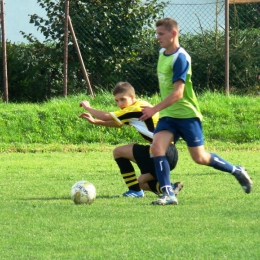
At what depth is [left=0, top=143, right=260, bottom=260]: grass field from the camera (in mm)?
5176

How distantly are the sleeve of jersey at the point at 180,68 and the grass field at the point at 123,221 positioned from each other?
3.94 feet

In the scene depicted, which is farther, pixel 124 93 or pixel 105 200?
pixel 124 93

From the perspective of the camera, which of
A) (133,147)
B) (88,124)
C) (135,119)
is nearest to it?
(135,119)

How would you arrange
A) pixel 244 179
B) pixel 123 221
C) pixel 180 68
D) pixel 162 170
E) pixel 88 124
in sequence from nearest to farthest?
pixel 123 221
pixel 180 68
pixel 162 170
pixel 244 179
pixel 88 124

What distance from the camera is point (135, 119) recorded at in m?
8.03

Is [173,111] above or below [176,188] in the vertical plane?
above

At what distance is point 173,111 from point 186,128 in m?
0.21

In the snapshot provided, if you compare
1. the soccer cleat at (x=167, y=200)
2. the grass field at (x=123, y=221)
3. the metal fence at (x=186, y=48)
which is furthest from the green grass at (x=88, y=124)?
the soccer cleat at (x=167, y=200)

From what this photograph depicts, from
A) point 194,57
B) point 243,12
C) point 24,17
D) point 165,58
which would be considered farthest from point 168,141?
point 24,17

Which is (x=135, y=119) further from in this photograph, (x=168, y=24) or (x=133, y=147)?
(x=168, y=24)

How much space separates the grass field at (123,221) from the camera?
5176mm

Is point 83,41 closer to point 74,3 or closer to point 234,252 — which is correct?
point 74,3

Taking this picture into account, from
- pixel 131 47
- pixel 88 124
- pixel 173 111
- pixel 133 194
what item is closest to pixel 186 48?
pixel 131 47

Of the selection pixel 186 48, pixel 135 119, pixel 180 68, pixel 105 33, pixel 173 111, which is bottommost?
pixel 135 119
